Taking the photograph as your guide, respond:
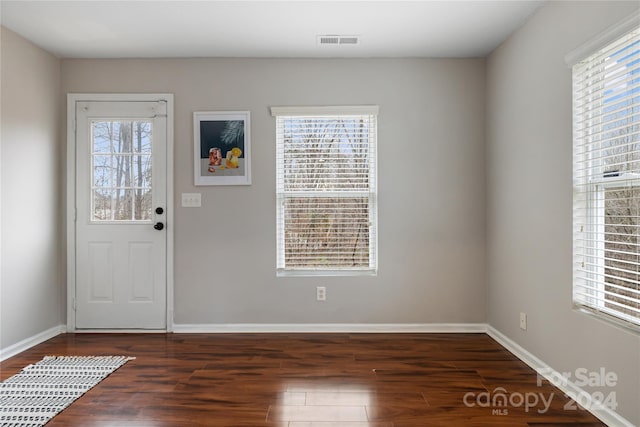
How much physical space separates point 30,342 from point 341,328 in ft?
8.61

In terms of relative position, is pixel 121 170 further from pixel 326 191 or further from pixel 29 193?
pixel 326 191

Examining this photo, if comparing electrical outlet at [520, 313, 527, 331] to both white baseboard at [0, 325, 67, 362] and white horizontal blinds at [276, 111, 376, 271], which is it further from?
white baseboard at [0, 325, 67, 362]

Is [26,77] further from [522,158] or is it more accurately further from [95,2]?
[522,158]

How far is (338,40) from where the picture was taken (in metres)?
3.52

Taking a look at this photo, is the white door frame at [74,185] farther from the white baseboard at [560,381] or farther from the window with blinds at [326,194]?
the white baseboard at [560,381]

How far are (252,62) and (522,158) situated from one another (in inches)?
97.3

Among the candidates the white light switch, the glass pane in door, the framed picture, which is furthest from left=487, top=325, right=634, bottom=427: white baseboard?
the glass pane in door

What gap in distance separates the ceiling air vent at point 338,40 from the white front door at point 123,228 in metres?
1.59

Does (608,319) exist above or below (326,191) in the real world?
below

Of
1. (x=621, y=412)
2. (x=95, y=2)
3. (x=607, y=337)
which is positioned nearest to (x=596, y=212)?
(x=607, y=337)

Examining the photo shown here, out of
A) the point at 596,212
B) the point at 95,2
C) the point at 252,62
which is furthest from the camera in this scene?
the point at 252,62

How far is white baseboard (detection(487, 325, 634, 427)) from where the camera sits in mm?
2200

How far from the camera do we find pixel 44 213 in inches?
147

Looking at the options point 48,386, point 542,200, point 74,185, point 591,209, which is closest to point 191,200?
point 74,185
